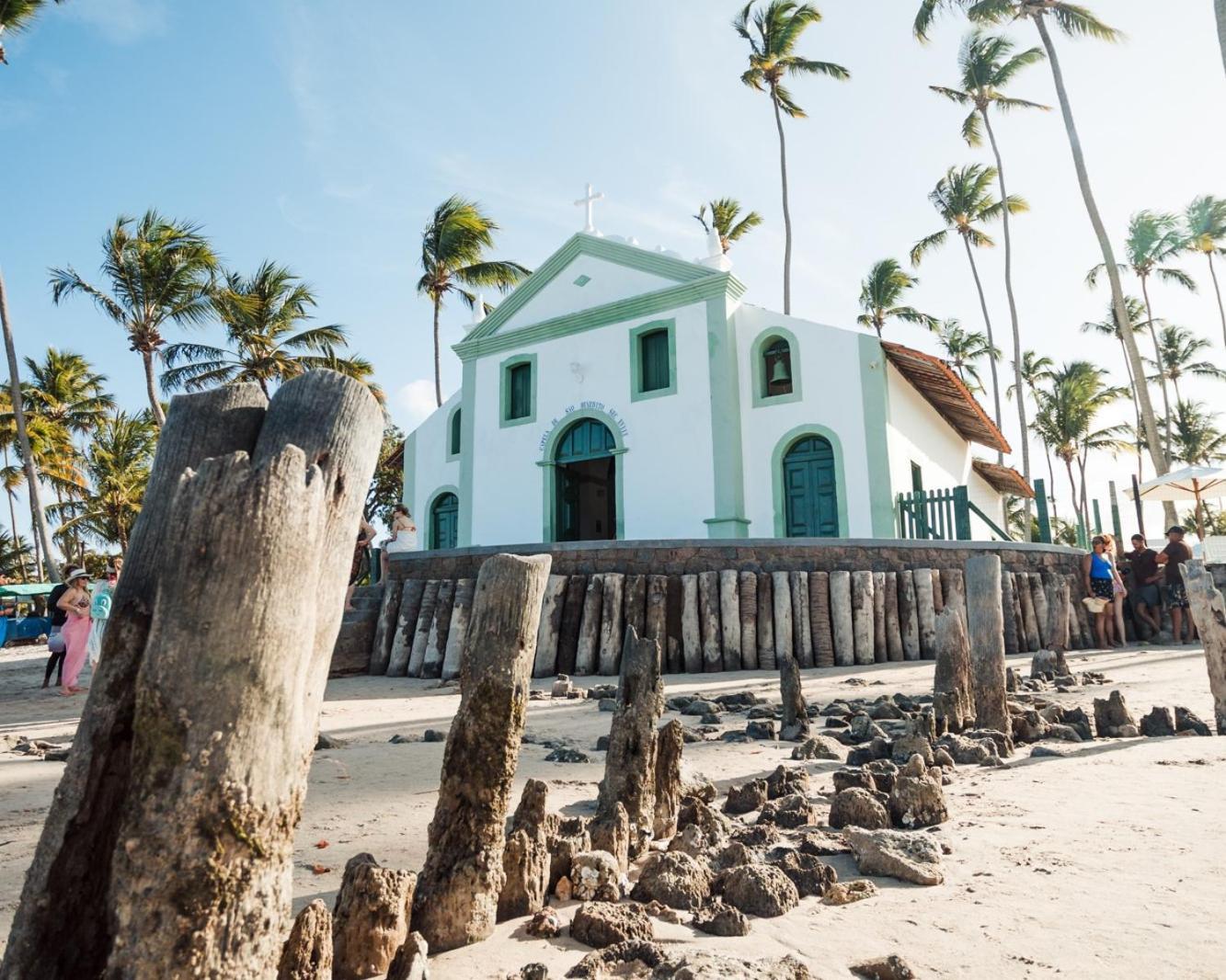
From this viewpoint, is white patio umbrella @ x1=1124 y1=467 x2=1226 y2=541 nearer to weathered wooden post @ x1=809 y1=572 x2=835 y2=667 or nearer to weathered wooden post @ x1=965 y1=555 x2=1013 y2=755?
weathered wooden post @ x1=809 y1=572 x2=835 y2=667

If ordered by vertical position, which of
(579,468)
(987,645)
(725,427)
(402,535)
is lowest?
(987,645)

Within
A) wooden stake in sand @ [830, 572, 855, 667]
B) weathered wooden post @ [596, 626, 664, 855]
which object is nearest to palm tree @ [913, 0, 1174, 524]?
wooden stake in sand @ [830, 572, 855, 667]

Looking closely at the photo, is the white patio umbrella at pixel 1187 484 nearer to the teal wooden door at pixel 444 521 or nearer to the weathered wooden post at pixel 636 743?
the teal wooden door at pixel 444 521

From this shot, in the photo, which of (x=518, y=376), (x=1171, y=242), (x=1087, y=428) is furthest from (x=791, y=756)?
(x=1087, y=428)

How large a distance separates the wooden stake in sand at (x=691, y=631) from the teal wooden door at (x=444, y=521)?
10806 millimetres

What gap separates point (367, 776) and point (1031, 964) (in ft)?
11.8

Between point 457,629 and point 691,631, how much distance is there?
2886 mm

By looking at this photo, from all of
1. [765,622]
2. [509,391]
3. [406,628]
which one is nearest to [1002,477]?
[509,391]

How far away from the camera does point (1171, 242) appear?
33750 millimetres

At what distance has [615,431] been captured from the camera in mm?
17234

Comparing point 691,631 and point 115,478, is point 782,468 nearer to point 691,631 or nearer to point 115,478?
point 691,631

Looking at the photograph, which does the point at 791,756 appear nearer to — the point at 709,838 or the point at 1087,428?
the point at 709,838

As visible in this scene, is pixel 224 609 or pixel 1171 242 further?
pixel 1171 242

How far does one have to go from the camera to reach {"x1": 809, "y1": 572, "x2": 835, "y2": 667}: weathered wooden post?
33.3 feet
